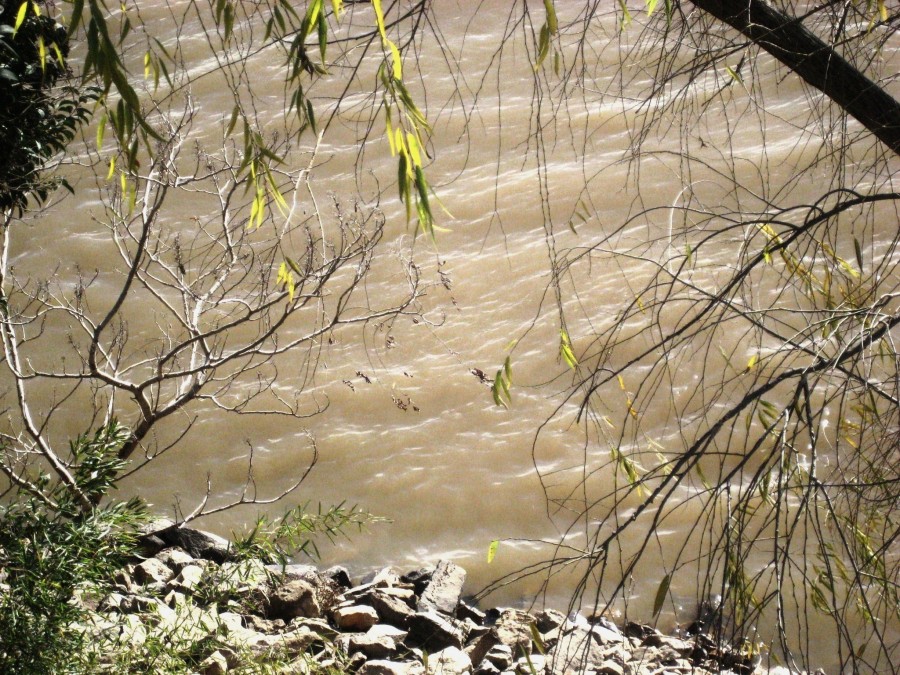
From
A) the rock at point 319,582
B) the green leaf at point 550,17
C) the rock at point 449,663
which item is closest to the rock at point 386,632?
the rock at point 449,663

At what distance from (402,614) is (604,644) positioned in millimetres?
867

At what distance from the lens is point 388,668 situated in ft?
11.3

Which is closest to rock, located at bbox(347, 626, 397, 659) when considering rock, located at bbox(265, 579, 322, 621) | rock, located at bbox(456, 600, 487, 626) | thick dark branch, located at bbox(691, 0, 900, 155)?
rock, located at bbox(265, 579, 322, 621)

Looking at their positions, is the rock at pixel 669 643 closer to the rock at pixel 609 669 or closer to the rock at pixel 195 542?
the rock at pixel 609 669

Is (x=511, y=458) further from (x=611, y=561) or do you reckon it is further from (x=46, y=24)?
(x=46, y=24)

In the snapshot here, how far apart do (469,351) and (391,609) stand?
2.36 metres

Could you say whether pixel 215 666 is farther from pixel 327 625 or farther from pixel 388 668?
pixel 327 625

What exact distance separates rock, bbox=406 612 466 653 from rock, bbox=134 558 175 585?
1.13 m

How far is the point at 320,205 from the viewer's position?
721 cm

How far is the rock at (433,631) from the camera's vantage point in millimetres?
3959

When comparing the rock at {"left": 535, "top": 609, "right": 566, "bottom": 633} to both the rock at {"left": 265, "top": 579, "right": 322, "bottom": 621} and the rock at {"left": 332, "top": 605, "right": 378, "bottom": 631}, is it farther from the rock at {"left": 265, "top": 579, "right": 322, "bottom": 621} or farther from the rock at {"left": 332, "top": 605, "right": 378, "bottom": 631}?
the rock at {"left": 265, "top": 579, "right": 322, "bottom": 621}

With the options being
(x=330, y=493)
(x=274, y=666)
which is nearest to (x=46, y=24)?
(x=274, y=666)

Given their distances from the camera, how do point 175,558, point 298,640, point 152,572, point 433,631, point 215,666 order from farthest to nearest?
point 175,558 < point 152,572 < point 433,631 < point 298,640 < point 215,666

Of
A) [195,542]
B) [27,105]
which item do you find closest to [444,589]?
[195,542]
